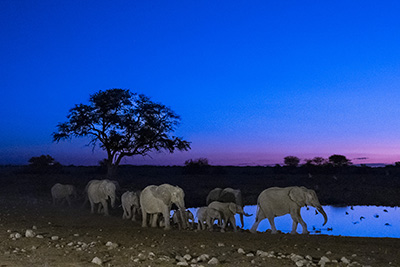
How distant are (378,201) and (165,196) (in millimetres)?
19959

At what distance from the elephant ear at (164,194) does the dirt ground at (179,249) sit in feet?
7.06

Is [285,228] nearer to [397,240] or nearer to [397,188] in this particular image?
[397,240]

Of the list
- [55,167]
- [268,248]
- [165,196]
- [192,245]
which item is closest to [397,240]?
[268,248]

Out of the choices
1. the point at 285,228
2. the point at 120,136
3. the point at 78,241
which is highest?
the point at 120,136

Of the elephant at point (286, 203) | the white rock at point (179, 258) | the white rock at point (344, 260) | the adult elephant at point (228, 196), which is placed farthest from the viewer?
the adult elephant at point (228, 196)

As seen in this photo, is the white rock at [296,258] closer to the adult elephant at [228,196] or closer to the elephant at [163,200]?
the elephant at [163,200]

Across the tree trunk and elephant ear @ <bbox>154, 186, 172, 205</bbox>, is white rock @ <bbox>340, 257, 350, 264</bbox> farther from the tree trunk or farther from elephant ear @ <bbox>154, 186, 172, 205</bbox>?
the tree trunk

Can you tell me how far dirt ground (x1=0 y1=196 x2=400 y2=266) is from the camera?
6.70 meters

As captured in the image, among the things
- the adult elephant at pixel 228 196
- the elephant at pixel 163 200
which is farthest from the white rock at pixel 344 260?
the adult elephant at pixel 228 196

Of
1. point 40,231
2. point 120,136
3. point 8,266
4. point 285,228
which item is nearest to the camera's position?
point 8,266

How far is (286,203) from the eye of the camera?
1212cm

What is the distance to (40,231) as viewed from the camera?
30.4ft

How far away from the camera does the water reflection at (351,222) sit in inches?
656

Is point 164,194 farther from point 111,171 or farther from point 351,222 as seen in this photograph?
point 111,171
